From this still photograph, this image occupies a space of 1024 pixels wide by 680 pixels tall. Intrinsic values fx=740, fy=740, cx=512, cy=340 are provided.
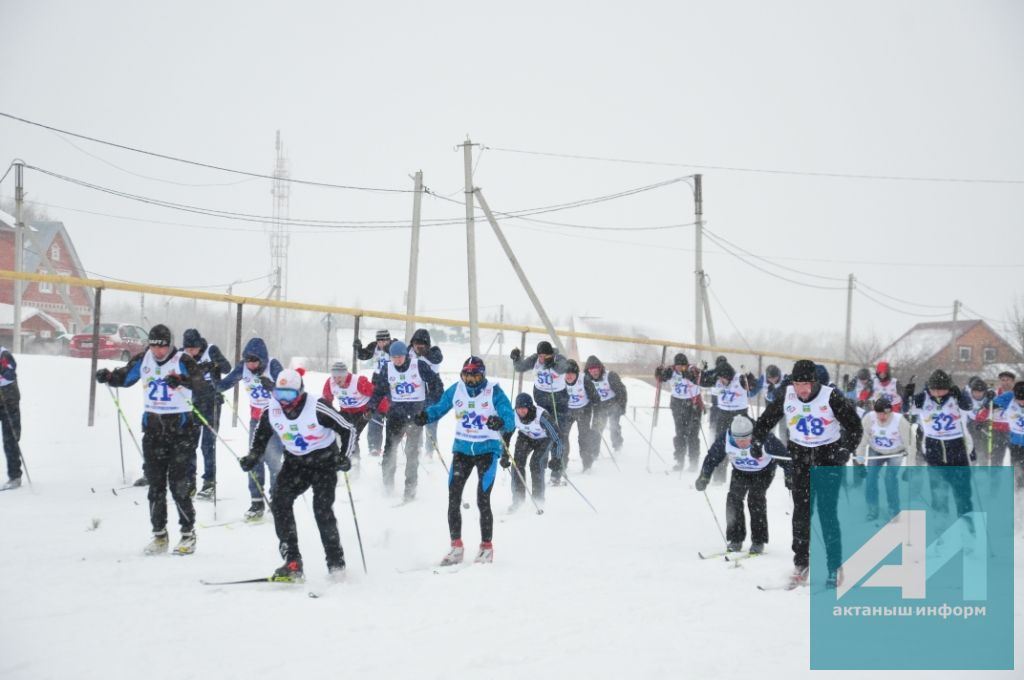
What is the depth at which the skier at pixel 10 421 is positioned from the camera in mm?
8727

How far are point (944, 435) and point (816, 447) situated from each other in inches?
162

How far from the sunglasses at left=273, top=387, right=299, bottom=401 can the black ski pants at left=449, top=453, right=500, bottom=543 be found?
5.68 ft

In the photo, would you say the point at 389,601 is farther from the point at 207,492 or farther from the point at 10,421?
the point at 10,421

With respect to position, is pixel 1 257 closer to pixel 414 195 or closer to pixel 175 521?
pixel 414 195

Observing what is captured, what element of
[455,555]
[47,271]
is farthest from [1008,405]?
[47,271]

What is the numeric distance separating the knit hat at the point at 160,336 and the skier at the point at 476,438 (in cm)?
244

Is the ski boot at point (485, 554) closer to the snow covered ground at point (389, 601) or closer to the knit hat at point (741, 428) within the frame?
the snow covered ground at point (389, 601)

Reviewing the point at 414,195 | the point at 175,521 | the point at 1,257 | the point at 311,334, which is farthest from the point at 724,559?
the point at 311,334

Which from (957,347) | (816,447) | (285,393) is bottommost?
(816,447)

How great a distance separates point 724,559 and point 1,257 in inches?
1575

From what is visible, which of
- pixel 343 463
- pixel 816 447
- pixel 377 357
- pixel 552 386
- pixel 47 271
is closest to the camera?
pixel 343 463

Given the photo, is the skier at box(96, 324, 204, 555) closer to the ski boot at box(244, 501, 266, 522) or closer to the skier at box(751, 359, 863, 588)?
the ski boot at box(244, 501, 266, 522)

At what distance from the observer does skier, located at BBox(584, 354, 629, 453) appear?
13.7 metres

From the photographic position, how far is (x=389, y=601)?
5508 millimetres
